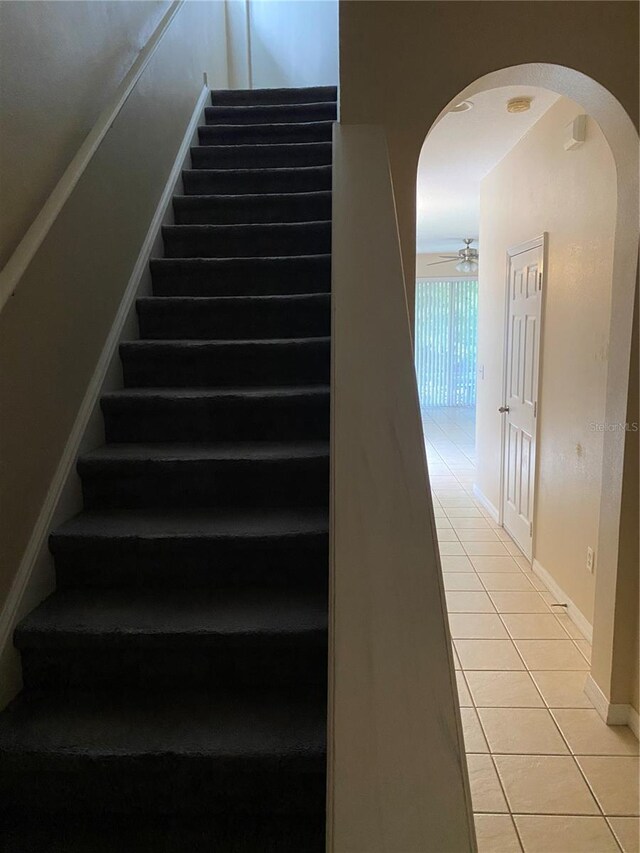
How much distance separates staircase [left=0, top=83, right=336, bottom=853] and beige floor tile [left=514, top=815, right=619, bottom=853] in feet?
3.30

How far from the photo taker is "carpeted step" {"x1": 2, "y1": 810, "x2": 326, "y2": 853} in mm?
1257

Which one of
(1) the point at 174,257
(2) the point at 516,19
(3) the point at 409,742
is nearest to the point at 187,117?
(1) the point at 174,257

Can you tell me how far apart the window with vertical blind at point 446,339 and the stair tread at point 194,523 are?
8.98 meters

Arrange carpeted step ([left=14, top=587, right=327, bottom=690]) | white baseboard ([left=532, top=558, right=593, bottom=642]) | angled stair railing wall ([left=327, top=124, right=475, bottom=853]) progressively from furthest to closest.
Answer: white baseboard ([left=532, top=558, right=593, bottom=642]) < carpeted step ([left=14, top=587, right=327, bottom=690]) < angled stair railing wall ([left=327, top=124, right=475, bottom=853])

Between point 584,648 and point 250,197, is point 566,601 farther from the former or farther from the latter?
point 250,197

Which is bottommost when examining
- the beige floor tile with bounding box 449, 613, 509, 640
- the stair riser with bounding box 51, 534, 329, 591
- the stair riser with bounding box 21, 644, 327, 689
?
the beige floor tile with bounding box 449, 613, 509, 640

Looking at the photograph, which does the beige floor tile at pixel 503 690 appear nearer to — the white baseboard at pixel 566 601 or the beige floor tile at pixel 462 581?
the white baseboard at pixel 566 601

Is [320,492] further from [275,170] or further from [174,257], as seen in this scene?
[275,170]

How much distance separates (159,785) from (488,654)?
6.59 feet

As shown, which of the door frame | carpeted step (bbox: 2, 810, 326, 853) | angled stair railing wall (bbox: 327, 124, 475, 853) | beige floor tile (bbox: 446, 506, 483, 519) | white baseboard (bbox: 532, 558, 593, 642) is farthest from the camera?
beige floor tile (bbox: 446, 506, 483, 519)

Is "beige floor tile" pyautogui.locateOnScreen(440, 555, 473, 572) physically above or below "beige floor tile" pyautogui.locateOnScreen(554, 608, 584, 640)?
above

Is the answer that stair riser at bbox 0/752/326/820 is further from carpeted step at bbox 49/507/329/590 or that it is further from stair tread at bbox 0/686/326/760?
carpeted step at bbox 49/507/329/590

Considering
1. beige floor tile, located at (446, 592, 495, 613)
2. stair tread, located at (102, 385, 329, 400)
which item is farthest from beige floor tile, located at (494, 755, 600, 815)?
stair tread, located at (102, 385, 329, 400)

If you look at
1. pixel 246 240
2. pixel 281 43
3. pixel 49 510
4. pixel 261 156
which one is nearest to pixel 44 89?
pixel 246 240
